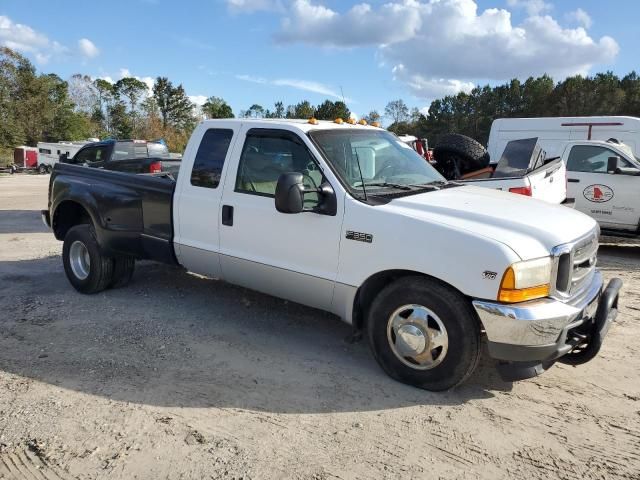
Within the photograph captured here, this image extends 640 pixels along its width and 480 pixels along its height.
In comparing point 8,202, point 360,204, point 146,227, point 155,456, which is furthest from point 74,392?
point 8,202

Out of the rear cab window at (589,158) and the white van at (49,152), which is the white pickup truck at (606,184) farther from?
the white van at (49,152)

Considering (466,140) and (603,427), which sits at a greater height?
(466,140)

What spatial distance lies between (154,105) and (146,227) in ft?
258

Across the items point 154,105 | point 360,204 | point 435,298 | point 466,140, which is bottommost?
point 435,298

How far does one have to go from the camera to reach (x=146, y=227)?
17.2 ft

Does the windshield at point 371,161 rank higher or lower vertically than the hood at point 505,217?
higher

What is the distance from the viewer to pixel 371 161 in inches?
171

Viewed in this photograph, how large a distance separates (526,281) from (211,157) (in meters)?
2.95

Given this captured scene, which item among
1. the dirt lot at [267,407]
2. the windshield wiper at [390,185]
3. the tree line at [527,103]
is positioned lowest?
the dirt lot at [267,407]

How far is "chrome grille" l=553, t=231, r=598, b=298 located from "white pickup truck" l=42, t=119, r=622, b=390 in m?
0.01

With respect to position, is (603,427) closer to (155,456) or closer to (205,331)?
(155,456)

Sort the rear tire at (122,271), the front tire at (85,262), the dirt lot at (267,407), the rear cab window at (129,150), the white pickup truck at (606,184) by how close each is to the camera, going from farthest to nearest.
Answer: the rear cab window at (129,150) → the white pickup truck at (606,184) → the rear tire at (122,271) → the front tire at (85,262) → the dirt lot at (267,407)

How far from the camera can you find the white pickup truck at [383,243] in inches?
129

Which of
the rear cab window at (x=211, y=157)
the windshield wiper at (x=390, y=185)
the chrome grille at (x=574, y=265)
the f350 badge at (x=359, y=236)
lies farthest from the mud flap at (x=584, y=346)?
the rear cab window at (x=211, y=157)
